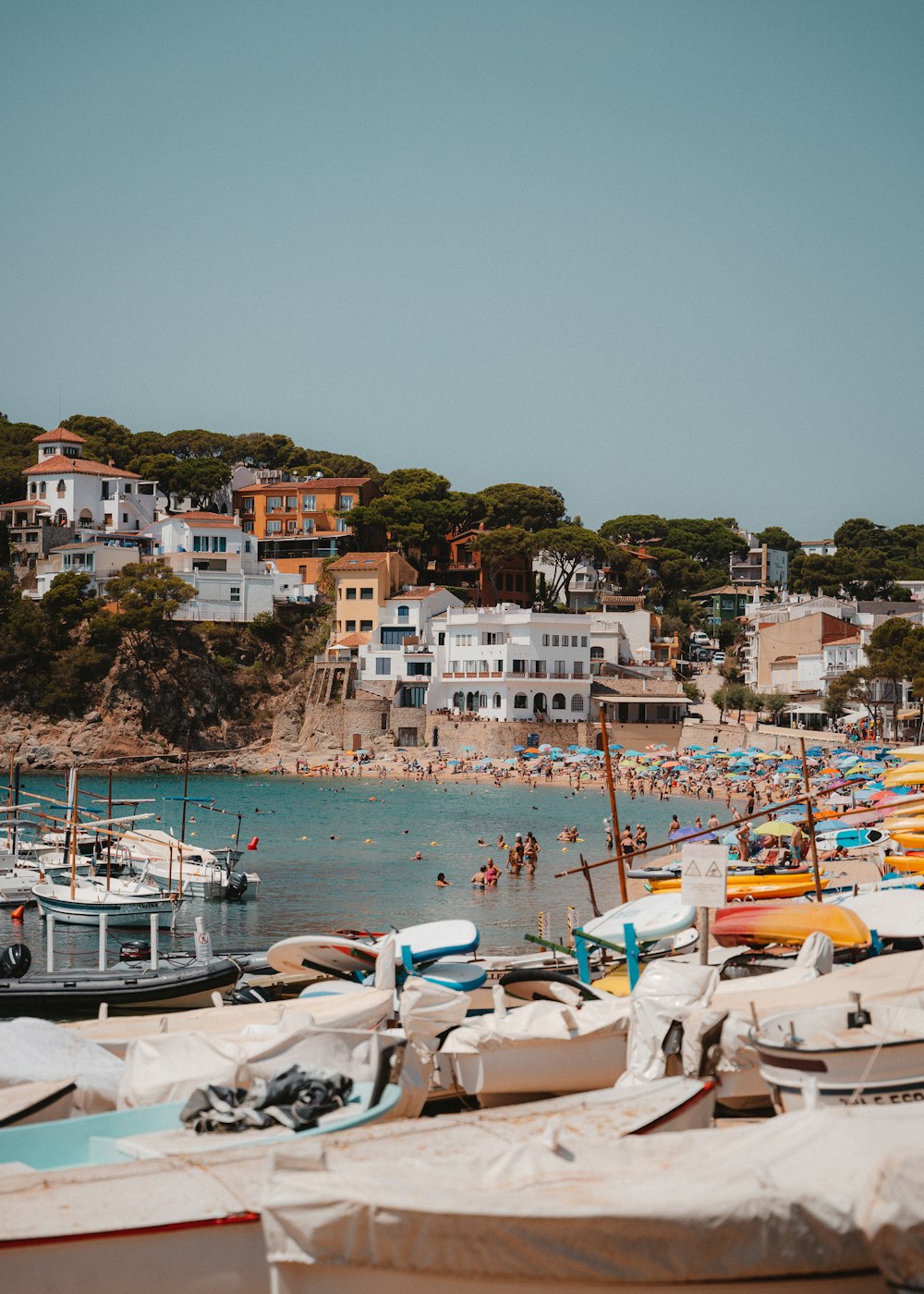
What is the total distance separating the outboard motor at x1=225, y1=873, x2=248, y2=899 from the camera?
107ft

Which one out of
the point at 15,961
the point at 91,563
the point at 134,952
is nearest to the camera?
the point at 15,961

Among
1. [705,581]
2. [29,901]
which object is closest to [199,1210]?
[29,901]

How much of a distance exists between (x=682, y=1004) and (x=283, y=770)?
65121mm

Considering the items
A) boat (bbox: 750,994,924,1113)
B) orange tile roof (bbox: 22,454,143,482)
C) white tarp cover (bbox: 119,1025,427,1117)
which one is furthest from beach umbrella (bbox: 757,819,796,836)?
orange tile roof (bbox: 22,454,143,482)

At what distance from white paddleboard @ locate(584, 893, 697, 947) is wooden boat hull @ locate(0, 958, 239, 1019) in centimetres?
570

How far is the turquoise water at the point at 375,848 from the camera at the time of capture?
96.9ft

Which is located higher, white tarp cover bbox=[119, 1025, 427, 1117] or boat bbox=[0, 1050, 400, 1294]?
boat bbox=[0, 1050, 400, 1294]

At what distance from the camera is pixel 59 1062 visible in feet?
33.6

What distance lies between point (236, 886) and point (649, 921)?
1772 cm

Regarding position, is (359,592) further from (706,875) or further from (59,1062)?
(59,1062)

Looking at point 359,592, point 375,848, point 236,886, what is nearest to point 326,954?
point 236,886

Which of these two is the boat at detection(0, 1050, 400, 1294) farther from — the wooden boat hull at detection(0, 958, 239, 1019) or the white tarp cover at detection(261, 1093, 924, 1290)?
the wooden boat hull at detection(0, 958, 239, 1019)

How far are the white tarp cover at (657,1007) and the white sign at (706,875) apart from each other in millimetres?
855

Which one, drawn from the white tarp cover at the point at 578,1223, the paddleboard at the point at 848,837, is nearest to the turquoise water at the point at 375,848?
the paddleboard at the point at 848,837
